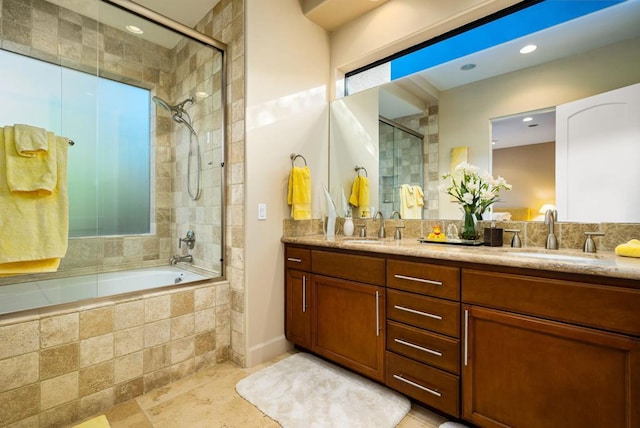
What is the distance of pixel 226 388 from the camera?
1.92m

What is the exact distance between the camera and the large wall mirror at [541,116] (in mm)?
1589

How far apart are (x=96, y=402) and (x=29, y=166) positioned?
133 cm

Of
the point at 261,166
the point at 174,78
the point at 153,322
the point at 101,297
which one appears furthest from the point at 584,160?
the point at 174,78

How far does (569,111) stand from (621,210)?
61 cm

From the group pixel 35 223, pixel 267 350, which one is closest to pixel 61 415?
pixel 35 223

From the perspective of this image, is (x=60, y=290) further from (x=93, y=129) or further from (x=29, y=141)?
(x=93, y=129)

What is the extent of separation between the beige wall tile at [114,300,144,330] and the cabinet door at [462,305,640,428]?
1850mm

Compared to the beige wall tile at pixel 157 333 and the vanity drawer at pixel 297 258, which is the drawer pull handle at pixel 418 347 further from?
the beige wall tile at pixel 157 333

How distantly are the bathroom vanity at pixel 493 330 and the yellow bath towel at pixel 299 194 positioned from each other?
0.40 meters

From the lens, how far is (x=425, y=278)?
1.59 m

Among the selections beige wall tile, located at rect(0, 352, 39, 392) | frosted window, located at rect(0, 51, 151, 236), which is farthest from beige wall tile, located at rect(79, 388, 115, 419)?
frosted window, located at rect(0, 51, 151, 236)

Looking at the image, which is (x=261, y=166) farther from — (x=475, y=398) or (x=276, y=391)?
(x=475, y=398)

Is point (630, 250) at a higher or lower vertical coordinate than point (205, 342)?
higher

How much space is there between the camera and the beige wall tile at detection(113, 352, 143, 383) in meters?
1.75
